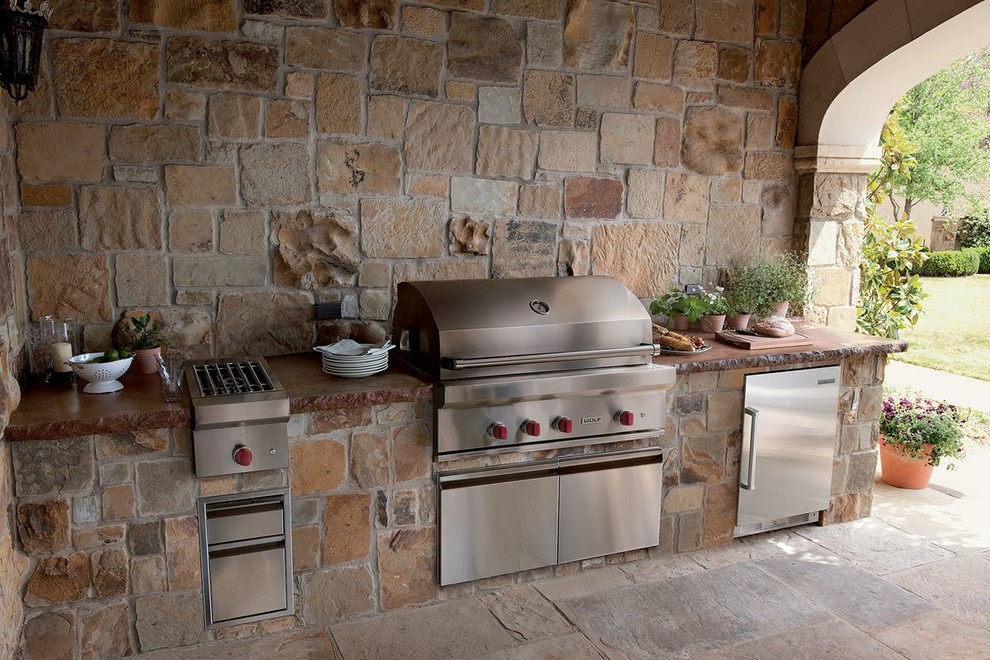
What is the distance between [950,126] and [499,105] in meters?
7.33

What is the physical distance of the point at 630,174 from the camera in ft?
12.2

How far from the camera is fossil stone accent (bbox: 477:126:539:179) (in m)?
3.42

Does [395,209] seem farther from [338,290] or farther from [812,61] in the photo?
[812,61]

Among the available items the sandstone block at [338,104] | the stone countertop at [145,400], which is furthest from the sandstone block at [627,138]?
the stone countertop at [145,400]

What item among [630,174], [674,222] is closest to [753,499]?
[674,222]

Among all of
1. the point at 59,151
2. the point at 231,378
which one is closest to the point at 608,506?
the point at 231,378

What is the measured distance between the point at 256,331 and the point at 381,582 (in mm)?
1153

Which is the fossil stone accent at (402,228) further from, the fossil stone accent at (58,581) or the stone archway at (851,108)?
the stone archway at (851,108)

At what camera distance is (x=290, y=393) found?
262cm

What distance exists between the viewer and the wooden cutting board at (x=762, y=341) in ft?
11.3

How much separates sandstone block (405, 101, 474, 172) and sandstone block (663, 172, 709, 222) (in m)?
1.07

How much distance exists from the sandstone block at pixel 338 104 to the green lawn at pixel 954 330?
5.43 metres

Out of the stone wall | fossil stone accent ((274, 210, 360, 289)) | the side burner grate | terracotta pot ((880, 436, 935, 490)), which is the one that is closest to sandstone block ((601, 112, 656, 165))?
the stone wall

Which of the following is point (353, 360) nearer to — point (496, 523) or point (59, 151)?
point (496, 523)
